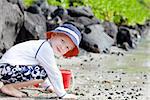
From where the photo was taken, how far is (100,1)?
20.2 m

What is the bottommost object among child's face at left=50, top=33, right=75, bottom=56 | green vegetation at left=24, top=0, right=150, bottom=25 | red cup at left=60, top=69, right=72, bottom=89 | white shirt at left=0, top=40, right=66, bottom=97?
red cup at left=60, top=69, right=72, bottom=89

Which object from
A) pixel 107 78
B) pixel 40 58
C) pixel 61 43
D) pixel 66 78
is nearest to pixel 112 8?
pixel 107 78

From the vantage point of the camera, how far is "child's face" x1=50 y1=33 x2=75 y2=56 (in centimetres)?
619

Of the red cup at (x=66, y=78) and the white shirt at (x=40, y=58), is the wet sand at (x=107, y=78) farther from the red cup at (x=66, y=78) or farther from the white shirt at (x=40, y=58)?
the white shirt at (x=40, y=58)

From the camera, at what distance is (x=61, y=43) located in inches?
244

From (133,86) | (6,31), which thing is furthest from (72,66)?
(133,86)

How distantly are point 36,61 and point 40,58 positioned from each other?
12cm

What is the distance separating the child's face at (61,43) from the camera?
6.19 m

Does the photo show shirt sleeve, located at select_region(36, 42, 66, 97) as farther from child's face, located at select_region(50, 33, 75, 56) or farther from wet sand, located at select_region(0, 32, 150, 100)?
wet sand, located at select_region(0, 32, 150, 100)

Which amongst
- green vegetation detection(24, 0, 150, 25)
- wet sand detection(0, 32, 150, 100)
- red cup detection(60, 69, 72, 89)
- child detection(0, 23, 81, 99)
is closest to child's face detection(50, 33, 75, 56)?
child detection(0, 23, 81, 99)

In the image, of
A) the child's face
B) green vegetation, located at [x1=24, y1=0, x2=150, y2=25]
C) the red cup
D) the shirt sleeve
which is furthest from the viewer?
green vegetation, located at [x1=24, y1=0, x2=150, y2=25]

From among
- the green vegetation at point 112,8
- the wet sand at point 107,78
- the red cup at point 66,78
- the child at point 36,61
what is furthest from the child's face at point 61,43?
the green vegetation at point 112,8

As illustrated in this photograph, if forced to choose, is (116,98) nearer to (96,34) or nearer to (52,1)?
(96,34)

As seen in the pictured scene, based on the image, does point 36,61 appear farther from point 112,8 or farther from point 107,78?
point 112,8
